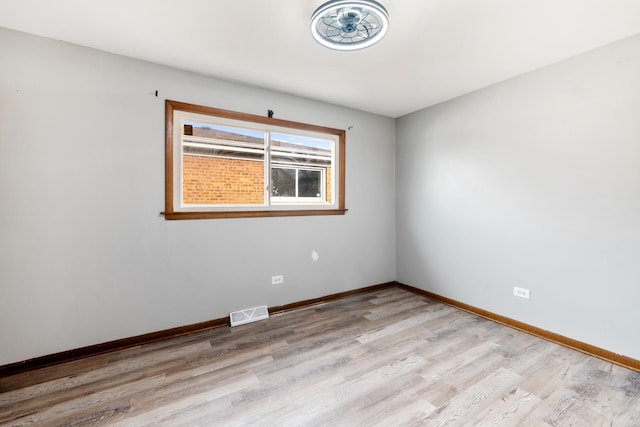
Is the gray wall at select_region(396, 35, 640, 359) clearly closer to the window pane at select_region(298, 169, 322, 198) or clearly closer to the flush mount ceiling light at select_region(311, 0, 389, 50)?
the window pane at select_region(298, 169, 322, 198)

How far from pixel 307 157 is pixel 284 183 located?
0.57 m

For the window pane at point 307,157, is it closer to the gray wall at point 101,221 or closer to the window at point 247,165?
the window at point 247,165

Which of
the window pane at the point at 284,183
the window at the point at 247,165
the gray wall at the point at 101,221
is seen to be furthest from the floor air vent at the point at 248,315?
the window pane at the point at 284,183

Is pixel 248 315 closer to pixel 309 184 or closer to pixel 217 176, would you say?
pixel 309 184

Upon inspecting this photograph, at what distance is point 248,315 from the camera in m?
2.88

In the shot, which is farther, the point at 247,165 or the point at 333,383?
the point at 247,165

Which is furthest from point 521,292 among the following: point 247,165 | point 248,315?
point 247,165

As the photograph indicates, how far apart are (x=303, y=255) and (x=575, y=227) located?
8.69 ft

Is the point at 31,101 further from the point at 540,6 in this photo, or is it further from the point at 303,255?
the point at 540,6

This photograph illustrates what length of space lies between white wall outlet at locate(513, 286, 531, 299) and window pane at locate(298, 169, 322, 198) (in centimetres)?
266

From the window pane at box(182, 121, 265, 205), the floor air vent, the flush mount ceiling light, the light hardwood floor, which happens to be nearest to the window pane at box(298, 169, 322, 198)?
the window pane at box(182, 121, 265, 205)

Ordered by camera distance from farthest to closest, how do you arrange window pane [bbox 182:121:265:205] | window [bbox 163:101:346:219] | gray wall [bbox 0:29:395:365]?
window pane [bbox 182:121:265:205] < window [bbox 163:101:346:219] < gray wall [bbox 0:29:395:365]

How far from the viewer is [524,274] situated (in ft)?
8.79

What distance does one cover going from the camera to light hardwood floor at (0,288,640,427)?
160 cm
